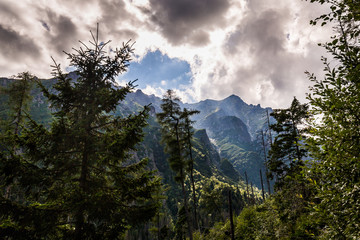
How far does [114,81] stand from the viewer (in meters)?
8.59

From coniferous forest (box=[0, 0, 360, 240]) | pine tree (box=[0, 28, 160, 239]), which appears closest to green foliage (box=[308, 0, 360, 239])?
coniferous forest (box=[0, 0, 360, 240])

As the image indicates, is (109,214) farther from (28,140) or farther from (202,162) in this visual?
(202,162)

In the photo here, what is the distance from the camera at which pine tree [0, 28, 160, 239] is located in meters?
5.48

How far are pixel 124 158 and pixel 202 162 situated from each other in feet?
537

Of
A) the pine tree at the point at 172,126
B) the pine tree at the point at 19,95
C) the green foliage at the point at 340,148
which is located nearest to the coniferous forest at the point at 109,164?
the green foliage at the point at 340,148

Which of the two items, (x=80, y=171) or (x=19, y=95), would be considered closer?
(x=80, y=171)

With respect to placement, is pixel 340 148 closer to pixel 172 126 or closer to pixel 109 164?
pixel 109 164

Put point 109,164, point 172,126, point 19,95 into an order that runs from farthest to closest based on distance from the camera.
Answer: point 172,126
point 19,95
point 109,164

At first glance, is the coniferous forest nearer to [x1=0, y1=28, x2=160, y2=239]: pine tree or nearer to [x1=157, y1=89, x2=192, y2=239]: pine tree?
[x1=0, y1=28, x2=160, y2=239]: pine tree

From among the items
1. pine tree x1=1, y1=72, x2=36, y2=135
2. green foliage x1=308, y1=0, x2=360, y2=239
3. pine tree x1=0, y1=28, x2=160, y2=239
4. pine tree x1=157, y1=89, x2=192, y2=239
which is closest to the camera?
green foliage x1=308, y1=0, x2=360, y2=239

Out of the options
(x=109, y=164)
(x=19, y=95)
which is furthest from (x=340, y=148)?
(x=19, y=95)

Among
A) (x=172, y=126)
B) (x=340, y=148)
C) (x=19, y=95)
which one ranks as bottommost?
(x=340, y=148)

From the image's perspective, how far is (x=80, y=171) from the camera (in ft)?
24.3

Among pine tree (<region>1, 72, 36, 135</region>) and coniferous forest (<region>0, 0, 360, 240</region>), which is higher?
pine tree (<region>1, 72, 36, 135</region>)
